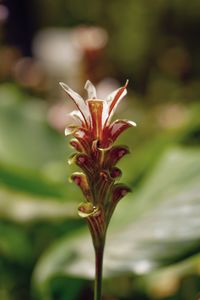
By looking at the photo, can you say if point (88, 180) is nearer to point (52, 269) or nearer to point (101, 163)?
point (101, 163)

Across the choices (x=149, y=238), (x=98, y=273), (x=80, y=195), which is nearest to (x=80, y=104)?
(x=98, y=273)

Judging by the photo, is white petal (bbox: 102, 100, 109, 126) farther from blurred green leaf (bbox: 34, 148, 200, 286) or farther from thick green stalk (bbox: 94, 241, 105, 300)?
blurred green leaf (bbox: 34, 148, 200, 286)

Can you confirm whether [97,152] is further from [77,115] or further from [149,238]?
[149,238]

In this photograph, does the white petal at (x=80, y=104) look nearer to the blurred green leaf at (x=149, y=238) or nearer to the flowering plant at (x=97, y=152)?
the flowering plant at (x=97, y=152)

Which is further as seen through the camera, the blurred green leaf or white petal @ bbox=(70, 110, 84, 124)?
the blurred green leaf

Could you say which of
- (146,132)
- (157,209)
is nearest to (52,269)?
(157,209)

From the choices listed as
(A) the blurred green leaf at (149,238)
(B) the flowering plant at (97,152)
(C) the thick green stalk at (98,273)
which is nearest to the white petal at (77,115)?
(B) the flowering plant at (97,152)

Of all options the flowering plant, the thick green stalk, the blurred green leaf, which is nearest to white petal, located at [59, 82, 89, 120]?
the flowering plant
